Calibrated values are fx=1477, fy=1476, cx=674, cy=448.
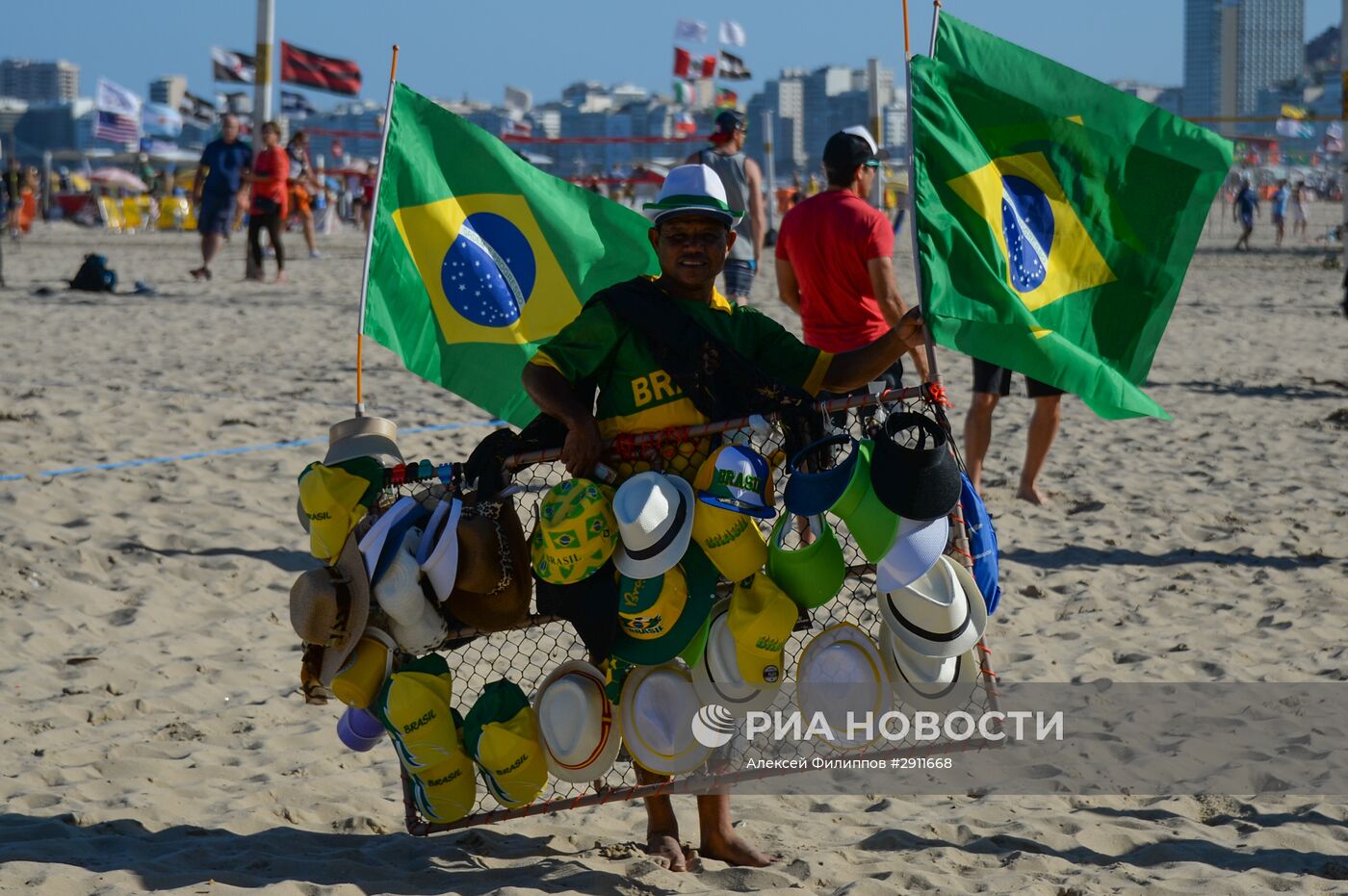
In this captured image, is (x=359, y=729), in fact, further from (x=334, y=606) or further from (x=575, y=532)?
(x=575, y=532)

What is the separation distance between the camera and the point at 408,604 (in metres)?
3.51

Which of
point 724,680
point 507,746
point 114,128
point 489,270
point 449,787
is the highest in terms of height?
point 114,128

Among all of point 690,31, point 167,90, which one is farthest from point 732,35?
point 167,90

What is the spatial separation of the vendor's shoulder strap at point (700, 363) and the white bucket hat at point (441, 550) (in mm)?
616

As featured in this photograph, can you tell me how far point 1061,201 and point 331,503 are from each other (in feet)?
6.56

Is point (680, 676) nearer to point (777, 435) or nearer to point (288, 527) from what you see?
point (777, 435)

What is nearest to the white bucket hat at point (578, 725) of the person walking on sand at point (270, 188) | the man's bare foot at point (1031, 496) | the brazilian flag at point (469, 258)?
the brazilian flag at point (469, 258)

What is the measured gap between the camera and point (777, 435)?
11.6 ft

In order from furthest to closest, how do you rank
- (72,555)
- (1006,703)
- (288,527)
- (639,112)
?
(639,112) → (288,527) → (72,555) → (1006,703)

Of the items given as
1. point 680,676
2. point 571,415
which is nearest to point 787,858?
point 680,676

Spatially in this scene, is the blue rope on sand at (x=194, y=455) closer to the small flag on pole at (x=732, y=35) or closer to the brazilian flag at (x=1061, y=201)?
the brazilian flag at (x=1061, y=201)

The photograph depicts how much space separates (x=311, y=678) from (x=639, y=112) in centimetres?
18300

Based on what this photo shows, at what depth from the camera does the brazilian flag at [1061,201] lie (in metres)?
3.65

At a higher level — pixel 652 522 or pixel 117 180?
pixel 117 180
